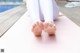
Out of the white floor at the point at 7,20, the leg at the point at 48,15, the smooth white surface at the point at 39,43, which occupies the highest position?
the leg at the point at 48,15

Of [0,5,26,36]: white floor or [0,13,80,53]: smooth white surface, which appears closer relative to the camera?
[0,13,80,53]: smooth white surface

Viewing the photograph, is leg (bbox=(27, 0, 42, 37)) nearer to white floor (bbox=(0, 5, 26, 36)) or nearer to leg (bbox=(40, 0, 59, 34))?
leg (bbox=(40, 0, 59, 34))

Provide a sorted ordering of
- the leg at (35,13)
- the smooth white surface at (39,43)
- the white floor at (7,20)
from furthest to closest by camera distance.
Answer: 1. the white floor at (7,20)
2. the leg at (35,13)
3. the smooth white surface at (39,43)

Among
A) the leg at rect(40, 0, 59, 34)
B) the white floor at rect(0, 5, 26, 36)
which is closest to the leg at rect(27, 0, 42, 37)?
the leg at rect(40, 0, 59, 34)

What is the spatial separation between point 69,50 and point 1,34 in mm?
680

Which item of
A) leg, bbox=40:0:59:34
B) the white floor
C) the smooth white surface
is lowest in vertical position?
the white floor

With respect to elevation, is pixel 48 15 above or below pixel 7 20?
above

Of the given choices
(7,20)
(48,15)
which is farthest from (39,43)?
(7,20)

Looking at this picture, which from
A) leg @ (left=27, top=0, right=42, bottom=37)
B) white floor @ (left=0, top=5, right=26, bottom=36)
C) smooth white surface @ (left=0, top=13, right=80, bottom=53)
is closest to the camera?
smooth white surface @ (left=0, top=13, right=80, bottom=53)

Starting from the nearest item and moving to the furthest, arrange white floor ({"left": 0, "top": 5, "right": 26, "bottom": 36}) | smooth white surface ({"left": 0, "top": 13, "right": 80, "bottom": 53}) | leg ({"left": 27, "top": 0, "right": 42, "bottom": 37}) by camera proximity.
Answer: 1. smooth white surface ({"left": 0, "top": 13, "right": 80, "bottom": 53})
2. leg ({"left": 27, "top": 0, "right": 42, "bottom": 37})
3. white floor ({"left": 0, "top": 5, "right": 26, "bottom": 36})

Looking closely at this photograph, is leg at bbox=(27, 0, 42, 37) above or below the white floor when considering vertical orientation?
above

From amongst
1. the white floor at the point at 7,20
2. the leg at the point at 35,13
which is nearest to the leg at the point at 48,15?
the leg at the point at 35,13

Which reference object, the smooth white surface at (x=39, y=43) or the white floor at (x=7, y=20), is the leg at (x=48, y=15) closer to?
the smooth white surface at (x=39, y=43)

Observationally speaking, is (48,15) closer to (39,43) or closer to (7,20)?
(39,43)
